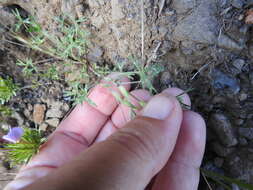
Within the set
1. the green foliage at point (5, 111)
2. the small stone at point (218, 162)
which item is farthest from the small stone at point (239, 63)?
the green foliage at point (5, 111)

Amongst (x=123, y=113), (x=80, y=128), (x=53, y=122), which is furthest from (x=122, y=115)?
(x=53, y=122)

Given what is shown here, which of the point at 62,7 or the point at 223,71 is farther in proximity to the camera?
the point at 62,7

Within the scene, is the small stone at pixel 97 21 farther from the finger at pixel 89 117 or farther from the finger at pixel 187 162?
the finger at pixel 187 162

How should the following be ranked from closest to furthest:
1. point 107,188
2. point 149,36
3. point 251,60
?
point 107,188, point 251,60, point 149,36

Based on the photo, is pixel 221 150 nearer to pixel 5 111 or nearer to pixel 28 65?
pixel 28 65

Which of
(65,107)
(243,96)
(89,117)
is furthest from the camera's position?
(65,107)

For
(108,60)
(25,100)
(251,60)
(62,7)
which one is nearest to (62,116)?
(25,100)

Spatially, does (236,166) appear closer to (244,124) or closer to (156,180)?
(244,124)
